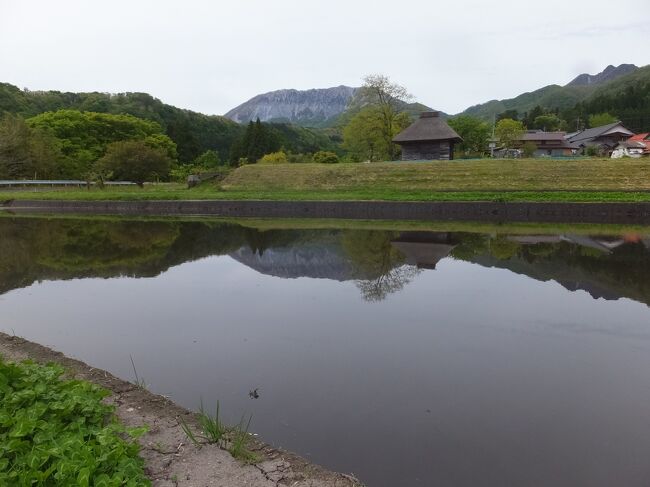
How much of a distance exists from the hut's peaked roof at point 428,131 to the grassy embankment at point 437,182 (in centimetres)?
461

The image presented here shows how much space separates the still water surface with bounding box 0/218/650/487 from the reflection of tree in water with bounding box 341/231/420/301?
A: 9cm

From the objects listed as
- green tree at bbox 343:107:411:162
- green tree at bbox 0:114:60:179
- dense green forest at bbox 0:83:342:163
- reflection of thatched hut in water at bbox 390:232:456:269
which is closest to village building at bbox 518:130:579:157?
green tree at bbox 343:107:411:162

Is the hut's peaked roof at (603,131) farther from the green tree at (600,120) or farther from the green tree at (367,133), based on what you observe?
the green tree at (367,133)

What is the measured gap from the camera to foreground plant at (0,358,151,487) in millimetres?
2850

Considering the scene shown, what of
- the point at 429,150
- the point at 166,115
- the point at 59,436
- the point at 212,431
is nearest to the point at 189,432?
the point at 212,431

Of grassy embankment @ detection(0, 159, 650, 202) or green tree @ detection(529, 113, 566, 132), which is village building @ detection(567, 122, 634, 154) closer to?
green tree @ detection(529, 113, 566, 132)

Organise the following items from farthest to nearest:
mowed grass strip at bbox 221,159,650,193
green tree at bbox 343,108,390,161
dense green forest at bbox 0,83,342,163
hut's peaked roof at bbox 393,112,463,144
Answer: dense green forest at bbox 0,83,342,163 < green tree at bbox 343,108,390,161 < hut's peaked roof at bbox 393,112,463,144 < mowed grass strip at bbox 221,159,650,193

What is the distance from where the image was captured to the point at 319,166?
1377 inches

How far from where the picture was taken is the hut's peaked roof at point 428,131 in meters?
35.9

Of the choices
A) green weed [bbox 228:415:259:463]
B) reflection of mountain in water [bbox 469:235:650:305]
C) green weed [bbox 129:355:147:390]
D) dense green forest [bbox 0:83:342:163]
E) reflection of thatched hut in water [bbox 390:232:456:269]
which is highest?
dense green forest [bbox 0:83:342:163]

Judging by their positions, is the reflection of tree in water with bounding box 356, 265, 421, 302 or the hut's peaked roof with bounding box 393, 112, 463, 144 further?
the hut's peaked roof with bounding box 393, 112, 463, 144

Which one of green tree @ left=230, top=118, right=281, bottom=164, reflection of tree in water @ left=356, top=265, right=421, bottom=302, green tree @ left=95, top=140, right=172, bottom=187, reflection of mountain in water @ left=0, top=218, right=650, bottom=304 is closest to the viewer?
reflection of tree in water @ left=356, top=265, right=421, bottom=302

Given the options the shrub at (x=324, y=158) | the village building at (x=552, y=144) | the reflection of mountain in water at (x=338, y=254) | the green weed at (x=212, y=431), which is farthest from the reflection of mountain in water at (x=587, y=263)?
the village building at (x=552, y=144)

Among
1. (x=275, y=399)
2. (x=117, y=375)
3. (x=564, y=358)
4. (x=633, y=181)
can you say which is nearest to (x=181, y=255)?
(x=117, y=375)
